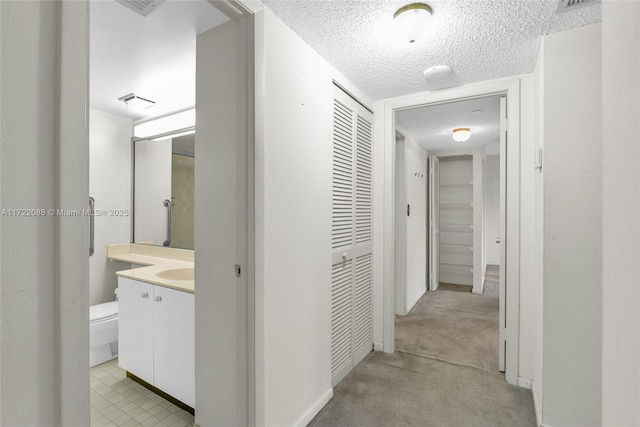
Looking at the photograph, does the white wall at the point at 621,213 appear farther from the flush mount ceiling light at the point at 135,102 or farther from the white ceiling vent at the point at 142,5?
the flush mount ceiling light at the point at 135,102

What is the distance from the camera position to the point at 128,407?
6.29ft

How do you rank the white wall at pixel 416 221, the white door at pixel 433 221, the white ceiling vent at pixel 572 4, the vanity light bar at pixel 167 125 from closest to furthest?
1. the white ceiling vent at pixel 572 4
2. the vanity light bar at pixel 167 125
3. the white wall at pixel 416 221
4. the white door at pixel 433 221

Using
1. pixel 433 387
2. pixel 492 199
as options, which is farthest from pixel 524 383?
pixel 492 199

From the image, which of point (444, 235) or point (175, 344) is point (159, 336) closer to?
point (175, 344)

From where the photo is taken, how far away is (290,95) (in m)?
1.56

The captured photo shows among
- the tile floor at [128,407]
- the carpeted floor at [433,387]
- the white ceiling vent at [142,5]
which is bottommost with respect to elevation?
the tile floor at [128,407]

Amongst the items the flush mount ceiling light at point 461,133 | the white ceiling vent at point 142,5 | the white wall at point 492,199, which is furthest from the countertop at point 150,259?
the white wall at point 492,199

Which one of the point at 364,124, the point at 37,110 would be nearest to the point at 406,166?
the point at 364,124

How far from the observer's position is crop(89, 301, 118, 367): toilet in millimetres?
2316

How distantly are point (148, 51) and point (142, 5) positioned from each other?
513mm

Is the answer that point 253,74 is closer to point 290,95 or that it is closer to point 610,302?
point 290,95

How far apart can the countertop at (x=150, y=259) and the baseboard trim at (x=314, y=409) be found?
97cm

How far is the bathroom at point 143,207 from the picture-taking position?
173 centimetres

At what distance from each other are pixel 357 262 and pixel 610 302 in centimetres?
179
